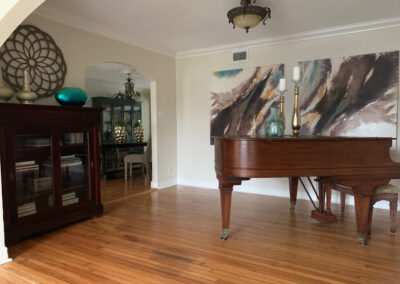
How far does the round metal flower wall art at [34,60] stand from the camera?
2930 millimetres

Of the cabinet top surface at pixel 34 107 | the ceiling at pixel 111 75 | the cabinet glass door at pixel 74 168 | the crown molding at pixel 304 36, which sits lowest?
the cabinet glass door at pixel 74 168

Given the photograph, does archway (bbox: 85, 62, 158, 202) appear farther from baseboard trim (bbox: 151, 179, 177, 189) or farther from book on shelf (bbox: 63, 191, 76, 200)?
book on shelf (bbox: 63, 191, 76, 200)

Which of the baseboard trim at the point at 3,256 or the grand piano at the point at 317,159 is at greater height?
the grand piano at the point at 317,159

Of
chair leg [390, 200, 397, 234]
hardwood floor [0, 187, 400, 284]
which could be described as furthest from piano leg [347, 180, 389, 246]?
chair leg [390, 200, 397, 234]

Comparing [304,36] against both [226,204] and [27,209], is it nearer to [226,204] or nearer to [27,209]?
[226,204]

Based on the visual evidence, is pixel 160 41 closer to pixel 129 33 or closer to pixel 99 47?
pixel 129 33

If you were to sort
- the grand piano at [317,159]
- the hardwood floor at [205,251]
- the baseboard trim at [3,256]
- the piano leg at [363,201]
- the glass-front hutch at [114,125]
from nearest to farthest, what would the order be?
the hardwood floor at [205,251] → the baseboard trim at [3,256] → the grand piano at [317,159] → the piano leg at [363,201] → the glass-front hutch at [114,125]

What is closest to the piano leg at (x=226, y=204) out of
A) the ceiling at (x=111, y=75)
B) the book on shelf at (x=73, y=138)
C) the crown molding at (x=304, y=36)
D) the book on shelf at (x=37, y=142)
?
the book on shelf at (x=73, y=138)

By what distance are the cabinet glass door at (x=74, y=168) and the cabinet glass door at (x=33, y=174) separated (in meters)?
0.15

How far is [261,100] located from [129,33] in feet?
7.27

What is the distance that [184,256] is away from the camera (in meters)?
2.45

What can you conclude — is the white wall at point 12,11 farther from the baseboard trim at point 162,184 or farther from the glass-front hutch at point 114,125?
the glass-front hutch at point 114,125

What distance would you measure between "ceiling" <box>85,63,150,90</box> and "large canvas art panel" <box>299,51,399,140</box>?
3760mm

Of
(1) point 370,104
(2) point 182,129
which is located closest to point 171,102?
(2) point 182,129
